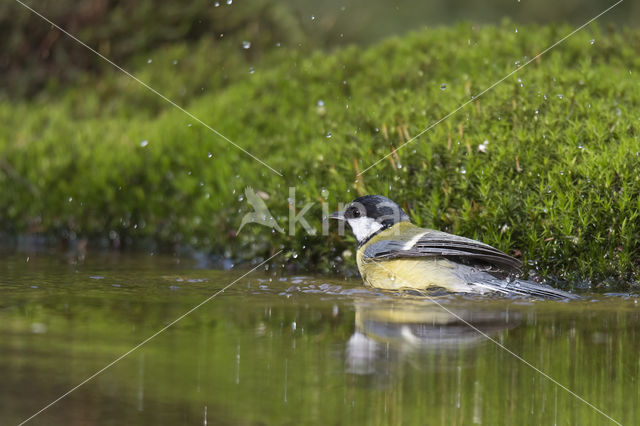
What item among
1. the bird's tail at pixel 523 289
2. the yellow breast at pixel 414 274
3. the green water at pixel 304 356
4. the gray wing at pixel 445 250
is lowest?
the green water at pixel 304 356

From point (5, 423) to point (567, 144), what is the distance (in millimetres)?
5467

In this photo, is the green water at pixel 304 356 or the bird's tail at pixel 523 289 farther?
the bird's tail at pixel 523 289

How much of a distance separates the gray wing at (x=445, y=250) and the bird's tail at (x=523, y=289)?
0.44 feet

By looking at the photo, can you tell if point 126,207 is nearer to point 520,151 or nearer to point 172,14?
point 520,151

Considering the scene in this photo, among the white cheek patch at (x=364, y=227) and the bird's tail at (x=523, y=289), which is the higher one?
the white cheek patch at (x=364, y=227)

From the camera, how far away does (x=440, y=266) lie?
606cm

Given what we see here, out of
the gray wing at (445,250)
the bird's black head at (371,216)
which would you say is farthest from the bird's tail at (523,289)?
the bird's black head at (371,216)

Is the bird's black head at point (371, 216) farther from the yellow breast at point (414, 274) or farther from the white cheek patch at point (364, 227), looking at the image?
the yellow breast at point (414, 274)

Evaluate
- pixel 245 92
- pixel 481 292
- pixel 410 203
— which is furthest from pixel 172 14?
pixel 481 292

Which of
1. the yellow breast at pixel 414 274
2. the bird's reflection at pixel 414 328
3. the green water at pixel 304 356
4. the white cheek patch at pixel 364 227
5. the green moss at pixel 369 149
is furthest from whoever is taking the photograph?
the green moss at pixel 369 149

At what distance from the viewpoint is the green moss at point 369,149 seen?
682cm

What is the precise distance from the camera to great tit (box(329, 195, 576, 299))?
232 inches

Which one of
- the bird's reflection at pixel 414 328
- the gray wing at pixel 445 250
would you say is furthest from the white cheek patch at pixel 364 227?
the bird's reflection at pixel 414 328

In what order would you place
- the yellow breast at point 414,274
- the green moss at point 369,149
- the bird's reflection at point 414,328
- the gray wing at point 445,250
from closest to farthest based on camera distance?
the bird's reflection at point 414,328 < the gray wing at point 445,250 < the yellow breast at point 414,274 < the green moss at point 369,149
